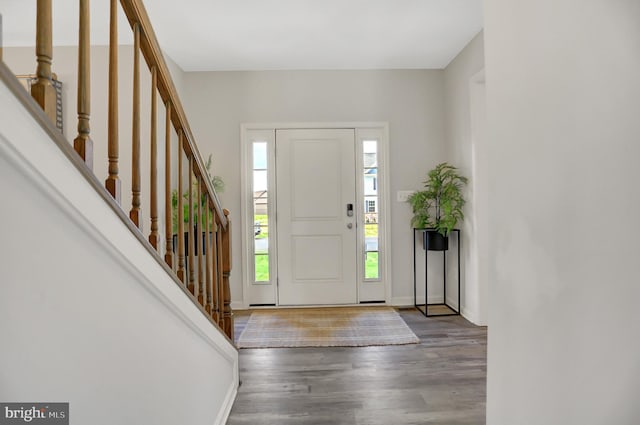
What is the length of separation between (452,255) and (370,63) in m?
2.19

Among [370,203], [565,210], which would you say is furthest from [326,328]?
[565,210]

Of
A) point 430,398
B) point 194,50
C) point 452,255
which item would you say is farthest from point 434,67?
point 430,398

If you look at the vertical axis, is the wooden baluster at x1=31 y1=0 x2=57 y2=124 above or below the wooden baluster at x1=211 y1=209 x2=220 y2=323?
above

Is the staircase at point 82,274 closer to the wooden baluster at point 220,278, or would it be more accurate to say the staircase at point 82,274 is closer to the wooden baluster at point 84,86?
the wooden baluster at point 84,86

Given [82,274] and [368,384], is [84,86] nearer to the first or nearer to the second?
[82,274]

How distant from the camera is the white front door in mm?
4191

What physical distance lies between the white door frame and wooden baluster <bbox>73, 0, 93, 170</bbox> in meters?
3.24

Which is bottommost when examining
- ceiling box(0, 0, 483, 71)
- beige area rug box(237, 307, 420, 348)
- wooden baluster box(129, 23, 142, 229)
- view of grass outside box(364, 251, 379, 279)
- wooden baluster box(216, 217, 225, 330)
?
beige area rug box(237, 307, 420, 348)

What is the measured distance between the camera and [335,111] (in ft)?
13.8

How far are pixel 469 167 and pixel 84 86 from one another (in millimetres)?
3299

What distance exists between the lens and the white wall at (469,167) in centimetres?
345

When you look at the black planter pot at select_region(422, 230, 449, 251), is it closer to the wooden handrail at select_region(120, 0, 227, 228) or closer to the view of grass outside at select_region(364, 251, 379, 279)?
the view of grass outside at select_region(364, 251, 379, 279)

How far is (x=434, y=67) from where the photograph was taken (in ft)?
13.7

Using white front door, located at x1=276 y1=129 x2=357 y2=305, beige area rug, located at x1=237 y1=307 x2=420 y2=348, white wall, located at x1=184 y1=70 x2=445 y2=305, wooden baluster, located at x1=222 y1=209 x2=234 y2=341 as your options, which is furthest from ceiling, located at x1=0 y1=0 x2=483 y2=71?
beige area rug, located at x1=237 y1=307 x2=420 y2=348
